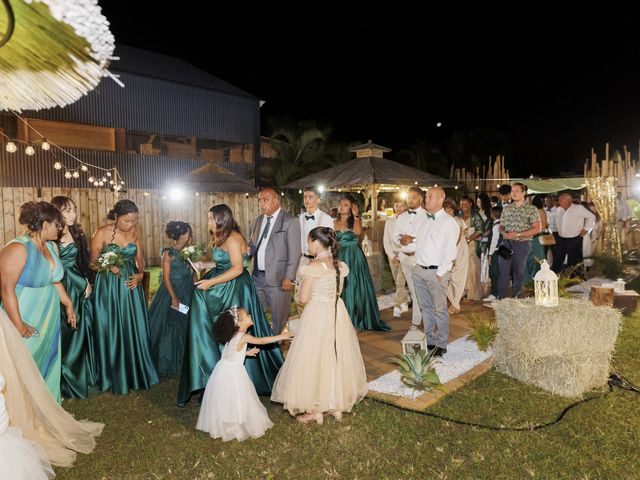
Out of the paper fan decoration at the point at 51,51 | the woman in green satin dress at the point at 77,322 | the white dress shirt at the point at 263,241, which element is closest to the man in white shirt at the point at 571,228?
the white dress shirt at the point at 263,241

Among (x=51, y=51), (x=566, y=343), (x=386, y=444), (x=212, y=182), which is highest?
(x=212, y=182)

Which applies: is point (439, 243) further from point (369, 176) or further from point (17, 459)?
point (369, 176)

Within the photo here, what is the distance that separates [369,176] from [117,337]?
738 centimetres

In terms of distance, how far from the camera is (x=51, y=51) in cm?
184

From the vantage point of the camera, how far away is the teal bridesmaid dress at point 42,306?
4223mm

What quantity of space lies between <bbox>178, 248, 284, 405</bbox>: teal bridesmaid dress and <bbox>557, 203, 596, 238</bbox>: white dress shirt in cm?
835

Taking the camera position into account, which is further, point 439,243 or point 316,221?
point 316,221

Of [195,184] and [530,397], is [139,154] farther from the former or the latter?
[530,397]

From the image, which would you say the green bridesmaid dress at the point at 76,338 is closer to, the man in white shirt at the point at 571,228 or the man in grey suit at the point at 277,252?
the man in grey suit at the point at 277,252

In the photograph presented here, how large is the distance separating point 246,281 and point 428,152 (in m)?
25.1

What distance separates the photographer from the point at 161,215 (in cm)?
1792

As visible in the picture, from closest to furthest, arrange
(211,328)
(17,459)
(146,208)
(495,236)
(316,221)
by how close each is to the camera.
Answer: (17,459), (211,328), (316,221), (495,236), (146,208)

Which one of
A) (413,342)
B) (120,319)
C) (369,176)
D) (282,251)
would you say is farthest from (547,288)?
(369,176)

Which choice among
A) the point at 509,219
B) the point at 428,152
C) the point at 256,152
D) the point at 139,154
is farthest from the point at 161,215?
the point at 428,152
